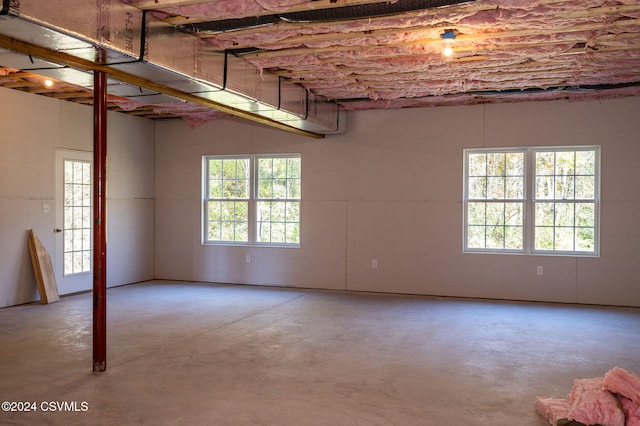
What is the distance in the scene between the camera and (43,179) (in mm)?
7348

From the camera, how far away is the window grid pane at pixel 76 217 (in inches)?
304

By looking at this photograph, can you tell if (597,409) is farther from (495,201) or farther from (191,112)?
(191,112)

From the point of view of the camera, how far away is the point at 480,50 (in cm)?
509

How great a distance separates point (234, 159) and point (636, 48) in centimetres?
590

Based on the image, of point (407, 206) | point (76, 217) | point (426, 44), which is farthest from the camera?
point (407, 206)

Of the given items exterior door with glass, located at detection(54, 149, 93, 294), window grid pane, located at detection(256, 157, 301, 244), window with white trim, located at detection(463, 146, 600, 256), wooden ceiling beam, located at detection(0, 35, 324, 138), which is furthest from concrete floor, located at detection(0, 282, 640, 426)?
wooden ceiling beam, located at detection(0, 35, 324, 138)

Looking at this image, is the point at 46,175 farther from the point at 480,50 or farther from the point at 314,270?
the point at 480,50

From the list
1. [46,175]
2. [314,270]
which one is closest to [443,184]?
[314,270]

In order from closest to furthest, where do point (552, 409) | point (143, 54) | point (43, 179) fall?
point (552, 409)
point (143, 54)
point (43, 179)

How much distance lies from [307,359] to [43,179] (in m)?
4.71

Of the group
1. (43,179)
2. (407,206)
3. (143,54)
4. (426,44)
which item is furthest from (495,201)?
(43,179)

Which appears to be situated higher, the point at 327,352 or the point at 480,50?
the point at 480,50

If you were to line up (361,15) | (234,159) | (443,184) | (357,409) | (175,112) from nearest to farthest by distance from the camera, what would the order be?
1. (357,409)
2. (361,15)
3. (443,184)
4. (175,112)
5. (234,159)

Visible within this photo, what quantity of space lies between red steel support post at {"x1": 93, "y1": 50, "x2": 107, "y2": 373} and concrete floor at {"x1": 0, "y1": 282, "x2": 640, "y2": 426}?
20 cm
